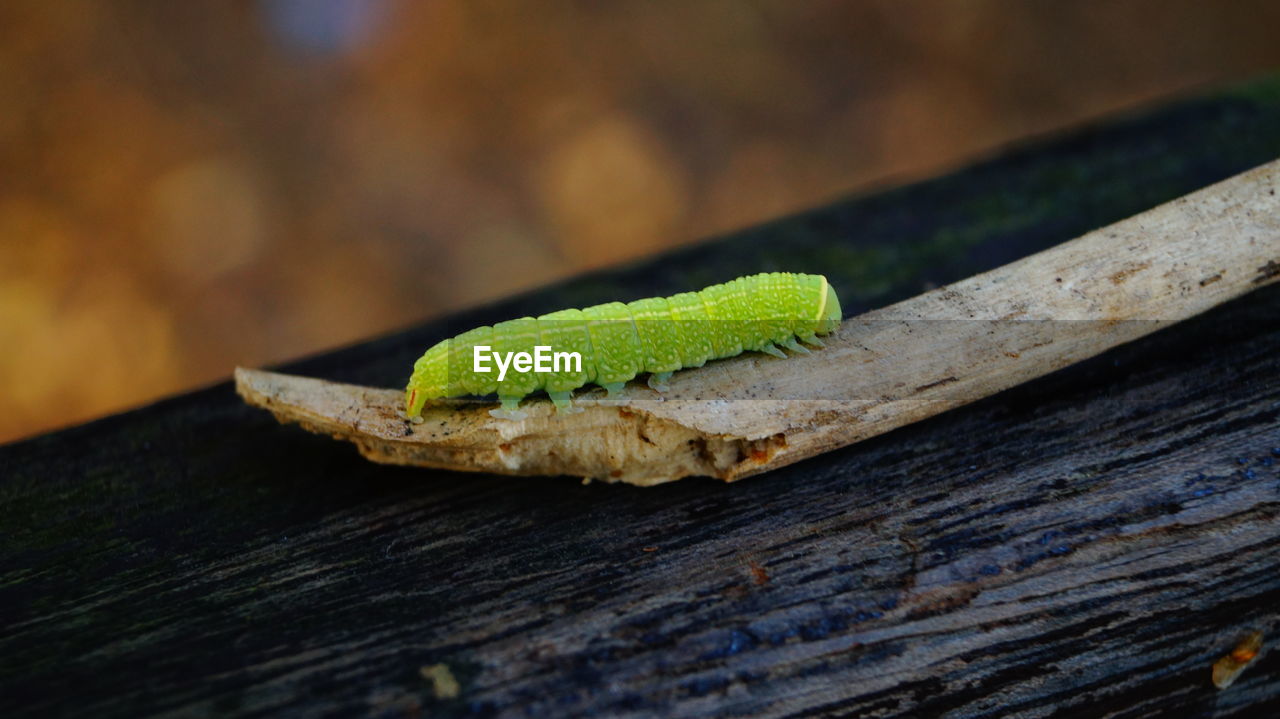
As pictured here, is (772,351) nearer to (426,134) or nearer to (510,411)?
(510,411)

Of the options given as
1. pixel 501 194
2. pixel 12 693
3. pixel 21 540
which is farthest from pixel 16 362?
pixel 12 693

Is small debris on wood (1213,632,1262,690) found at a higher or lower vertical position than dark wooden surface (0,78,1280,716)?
lower

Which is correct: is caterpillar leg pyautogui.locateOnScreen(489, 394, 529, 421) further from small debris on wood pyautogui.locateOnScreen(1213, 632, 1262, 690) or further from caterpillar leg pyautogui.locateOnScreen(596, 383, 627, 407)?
small debris on wood pyautogui.locateOnScreen(1213, 632, 1262, 690)

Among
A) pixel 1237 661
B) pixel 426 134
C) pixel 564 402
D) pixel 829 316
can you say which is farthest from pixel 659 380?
pixel 426 134

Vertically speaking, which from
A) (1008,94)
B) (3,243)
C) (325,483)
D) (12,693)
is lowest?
(12,693)

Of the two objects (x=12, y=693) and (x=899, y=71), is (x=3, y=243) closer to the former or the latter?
(x=12, y=693)

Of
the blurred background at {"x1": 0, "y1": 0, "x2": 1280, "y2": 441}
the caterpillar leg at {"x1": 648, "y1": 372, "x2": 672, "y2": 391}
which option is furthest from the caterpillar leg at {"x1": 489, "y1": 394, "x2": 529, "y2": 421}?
the blurred background at {"x1": 0, "y1": 0, "x2": 1280, "y2": 441}
